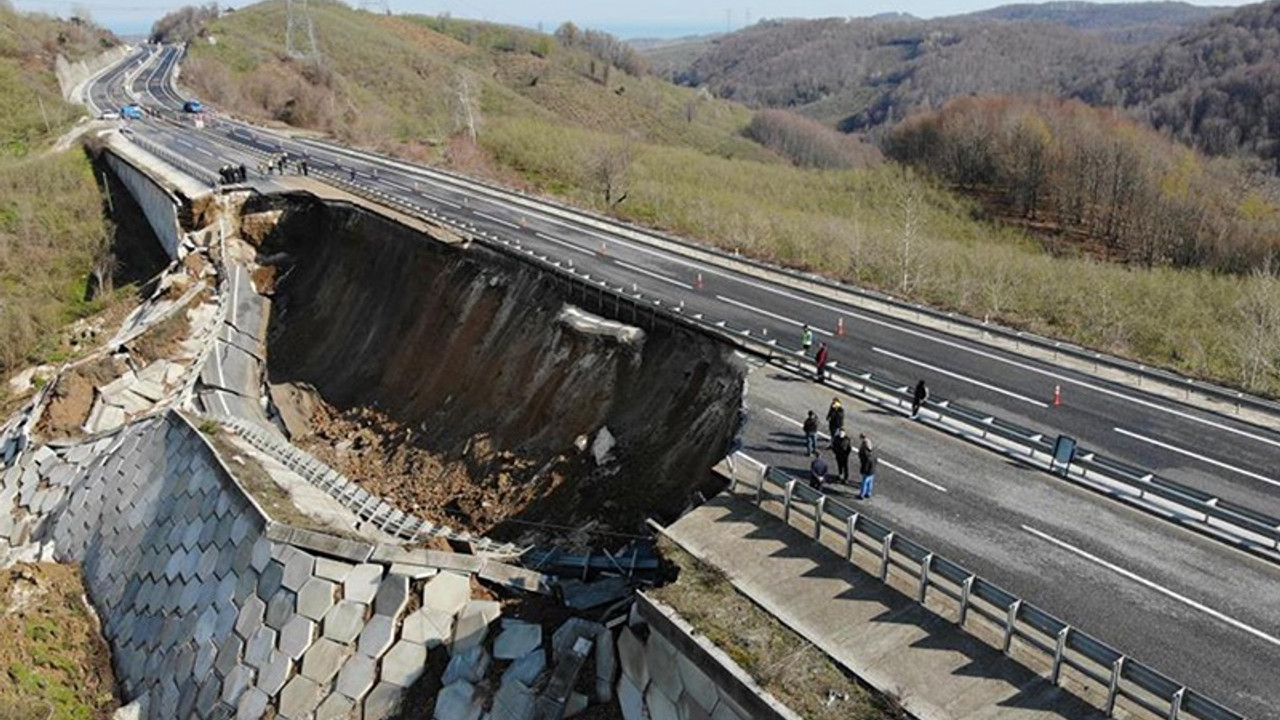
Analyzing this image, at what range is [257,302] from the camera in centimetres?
3900

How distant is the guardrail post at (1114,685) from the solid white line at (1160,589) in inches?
142

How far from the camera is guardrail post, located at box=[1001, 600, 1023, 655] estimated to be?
1139 centimetres

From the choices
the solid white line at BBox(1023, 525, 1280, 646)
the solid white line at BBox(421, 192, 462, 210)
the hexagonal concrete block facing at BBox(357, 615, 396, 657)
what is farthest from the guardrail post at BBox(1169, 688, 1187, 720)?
the solid white line at BBox(421, 192, 462, 210)

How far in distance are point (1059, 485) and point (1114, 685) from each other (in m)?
7.14

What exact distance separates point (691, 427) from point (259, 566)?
10.6 metres

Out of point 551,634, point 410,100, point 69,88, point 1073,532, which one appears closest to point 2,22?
point 69,88

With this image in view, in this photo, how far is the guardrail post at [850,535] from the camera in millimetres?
13586

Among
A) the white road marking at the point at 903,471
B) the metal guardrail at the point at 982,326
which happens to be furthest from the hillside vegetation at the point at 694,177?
the white road marking at the point at 903,471

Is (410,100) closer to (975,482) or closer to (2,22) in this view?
(2,22)

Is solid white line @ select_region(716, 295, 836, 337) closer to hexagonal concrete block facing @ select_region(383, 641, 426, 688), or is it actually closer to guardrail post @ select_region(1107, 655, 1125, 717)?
hexagonal concrete block facing @ select_region(383, 641, 426, 688)

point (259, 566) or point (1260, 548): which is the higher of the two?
point (1260, 548)

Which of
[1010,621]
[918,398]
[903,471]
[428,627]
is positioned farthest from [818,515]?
[428,627]

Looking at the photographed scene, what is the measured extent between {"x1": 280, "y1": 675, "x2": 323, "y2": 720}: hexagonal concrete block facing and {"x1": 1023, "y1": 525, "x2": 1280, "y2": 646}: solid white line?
13862mm

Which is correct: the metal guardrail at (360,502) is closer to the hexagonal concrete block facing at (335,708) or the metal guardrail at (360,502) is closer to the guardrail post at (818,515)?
the hexagonal concrete block facing at (335,708)
